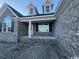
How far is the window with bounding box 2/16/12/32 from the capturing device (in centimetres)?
1450

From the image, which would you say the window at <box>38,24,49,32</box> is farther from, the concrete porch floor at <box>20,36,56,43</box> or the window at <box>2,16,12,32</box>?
the window at <box>2,16,12,32</box>

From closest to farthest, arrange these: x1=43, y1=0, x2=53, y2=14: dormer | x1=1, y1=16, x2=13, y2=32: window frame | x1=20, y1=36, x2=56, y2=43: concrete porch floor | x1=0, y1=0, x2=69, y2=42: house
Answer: x1=20, y1=36, x2=56, y2=43: concrete porch floor → x1=0, y1=0, x2=69, y2=42: house → x1=1, y1=16, x2=13, y2=32: window frame → x1=43, y1=0, x2=53, y2=14: dormer

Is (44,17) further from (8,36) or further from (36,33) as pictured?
(8,36)

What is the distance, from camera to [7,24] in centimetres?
1472

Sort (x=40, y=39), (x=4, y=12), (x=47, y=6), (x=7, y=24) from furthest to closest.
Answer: (x=47, y=6) → (x=4, y=12) → (x=7, y=24) → (x=40, y=39)

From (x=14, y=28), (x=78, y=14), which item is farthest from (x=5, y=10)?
(x=78, y=14)

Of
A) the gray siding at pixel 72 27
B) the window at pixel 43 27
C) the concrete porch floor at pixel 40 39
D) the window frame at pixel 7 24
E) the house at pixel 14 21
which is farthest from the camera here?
the window at pixel 43 27

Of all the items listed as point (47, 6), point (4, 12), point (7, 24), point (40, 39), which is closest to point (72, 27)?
point (40, 39)

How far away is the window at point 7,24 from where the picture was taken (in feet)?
47.6

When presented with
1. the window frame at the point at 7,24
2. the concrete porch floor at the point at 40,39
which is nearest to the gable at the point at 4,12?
the window frame at the point at 7,24

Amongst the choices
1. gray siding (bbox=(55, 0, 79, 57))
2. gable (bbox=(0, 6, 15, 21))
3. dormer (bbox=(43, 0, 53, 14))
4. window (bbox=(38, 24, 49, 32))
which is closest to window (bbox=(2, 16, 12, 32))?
gable (bbox=(0, 6, 15, 21))

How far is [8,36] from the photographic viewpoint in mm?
14375

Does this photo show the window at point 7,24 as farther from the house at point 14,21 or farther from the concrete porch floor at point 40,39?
the concrete porch floor at point 40,39

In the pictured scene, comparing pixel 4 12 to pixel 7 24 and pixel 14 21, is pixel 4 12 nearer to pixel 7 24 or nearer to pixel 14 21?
pixel 7 24
